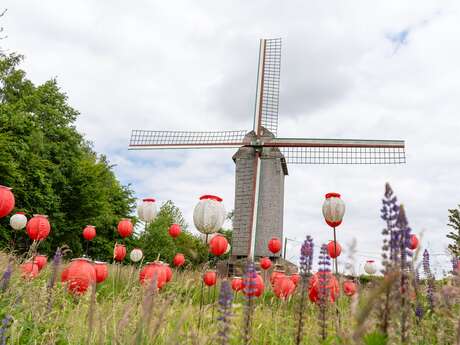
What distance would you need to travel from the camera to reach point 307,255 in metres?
2.46

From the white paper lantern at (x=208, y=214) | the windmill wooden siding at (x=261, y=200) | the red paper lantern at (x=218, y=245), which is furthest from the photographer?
the windmill wooden siding at (x=261, y=200)

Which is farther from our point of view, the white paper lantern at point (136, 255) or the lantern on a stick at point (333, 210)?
the white paper lantern at point (136, 255)

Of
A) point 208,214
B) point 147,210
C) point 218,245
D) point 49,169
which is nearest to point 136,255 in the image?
point 147,210

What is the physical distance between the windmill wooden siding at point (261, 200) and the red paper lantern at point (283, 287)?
12.6 m

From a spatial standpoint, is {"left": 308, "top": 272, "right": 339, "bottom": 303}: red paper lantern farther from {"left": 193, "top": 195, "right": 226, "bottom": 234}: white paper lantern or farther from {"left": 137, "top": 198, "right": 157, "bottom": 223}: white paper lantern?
{"left": 137, "top": 198, "right": 157, "bottom": 223}: white paper lantern

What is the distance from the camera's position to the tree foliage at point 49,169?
2312 cm

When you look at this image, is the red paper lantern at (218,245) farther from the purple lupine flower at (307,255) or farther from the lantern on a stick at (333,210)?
the purple lupine flower at (307,255)

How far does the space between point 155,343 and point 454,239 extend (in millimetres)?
5960

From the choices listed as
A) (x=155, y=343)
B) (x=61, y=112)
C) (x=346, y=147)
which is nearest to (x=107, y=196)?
(x=61, y=112)

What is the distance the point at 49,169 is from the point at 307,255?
2700 cm

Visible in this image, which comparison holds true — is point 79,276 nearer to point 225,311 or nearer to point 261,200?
point 225,311

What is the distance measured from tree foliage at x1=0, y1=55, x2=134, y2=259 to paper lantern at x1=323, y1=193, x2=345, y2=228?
19044mm

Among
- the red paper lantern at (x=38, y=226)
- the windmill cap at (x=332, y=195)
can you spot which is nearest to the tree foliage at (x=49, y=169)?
the red paper lantern at (x=38, y=226)

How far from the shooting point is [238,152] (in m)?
20.6
